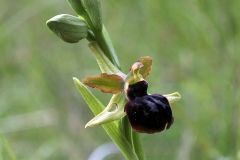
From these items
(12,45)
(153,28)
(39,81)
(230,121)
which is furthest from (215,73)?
(12,45)

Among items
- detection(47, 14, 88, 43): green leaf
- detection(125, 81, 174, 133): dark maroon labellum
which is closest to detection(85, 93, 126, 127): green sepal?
detection(125, 81, 174, 133): dark maroon labellum

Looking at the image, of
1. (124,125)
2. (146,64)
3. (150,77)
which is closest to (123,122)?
(124,125)

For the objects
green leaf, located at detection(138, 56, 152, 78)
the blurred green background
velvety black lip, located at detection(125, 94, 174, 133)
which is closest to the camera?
velvety black lip, located at detection(125, 94, 174, 133)

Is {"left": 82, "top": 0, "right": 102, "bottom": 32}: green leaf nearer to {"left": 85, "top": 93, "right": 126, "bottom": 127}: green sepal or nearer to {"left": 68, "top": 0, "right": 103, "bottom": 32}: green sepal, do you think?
{"left": 68, "top": 0, "right": 103, "bottom": 32}: green sepal

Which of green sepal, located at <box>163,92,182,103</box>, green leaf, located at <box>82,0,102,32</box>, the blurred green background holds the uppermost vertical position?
green leaf, located at <box>82,0,102,32</box>

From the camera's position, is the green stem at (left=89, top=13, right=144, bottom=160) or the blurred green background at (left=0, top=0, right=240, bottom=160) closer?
the green stem at (left=89, top=13, right=144, bottom=160)

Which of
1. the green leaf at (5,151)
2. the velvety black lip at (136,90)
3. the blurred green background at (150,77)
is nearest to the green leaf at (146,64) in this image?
the velvety black lip at (136,90)

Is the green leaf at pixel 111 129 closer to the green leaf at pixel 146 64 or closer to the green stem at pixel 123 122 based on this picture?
the green stem at pixel 123 122
